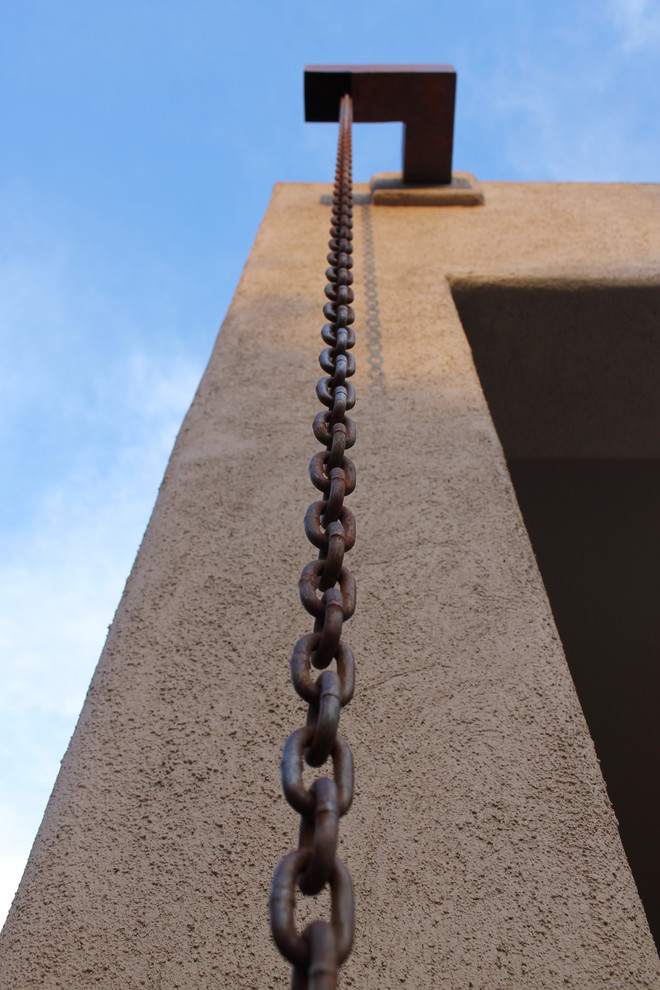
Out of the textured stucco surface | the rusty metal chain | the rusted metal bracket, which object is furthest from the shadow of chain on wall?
the rusty metal chain

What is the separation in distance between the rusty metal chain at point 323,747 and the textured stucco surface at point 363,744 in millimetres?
494

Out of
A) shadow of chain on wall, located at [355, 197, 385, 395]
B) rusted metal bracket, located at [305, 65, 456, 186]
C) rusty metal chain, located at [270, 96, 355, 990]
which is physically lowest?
rusty metal chain, located at [270, 96, 355, 990]

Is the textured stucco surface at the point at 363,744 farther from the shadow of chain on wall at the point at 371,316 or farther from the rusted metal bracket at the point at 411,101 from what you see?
the rusted metal bracket at the point at 411,101

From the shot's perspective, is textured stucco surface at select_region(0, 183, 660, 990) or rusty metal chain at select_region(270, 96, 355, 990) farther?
textured stucco surface at select_region(0, 183, 660, 990)

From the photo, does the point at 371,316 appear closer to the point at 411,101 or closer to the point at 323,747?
the point at 411,101

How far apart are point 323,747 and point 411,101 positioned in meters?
3.25

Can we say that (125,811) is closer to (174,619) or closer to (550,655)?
(174,619)

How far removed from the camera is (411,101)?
10.4 ft

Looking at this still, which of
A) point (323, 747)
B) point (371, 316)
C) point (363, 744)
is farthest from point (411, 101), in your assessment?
point (323, 747)

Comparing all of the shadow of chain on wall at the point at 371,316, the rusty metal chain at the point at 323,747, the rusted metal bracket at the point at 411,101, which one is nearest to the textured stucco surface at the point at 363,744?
the shadow of chain on wall at the point at 371,316

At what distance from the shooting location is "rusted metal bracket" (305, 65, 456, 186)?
10.2 feet

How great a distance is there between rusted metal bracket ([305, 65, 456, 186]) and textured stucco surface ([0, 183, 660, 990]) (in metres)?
1.61

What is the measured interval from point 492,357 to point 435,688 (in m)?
1.62

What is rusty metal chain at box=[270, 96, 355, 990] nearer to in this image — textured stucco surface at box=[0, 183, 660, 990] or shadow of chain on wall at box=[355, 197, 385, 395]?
textured stucco surface at box=[0, 183, 660, 990]
